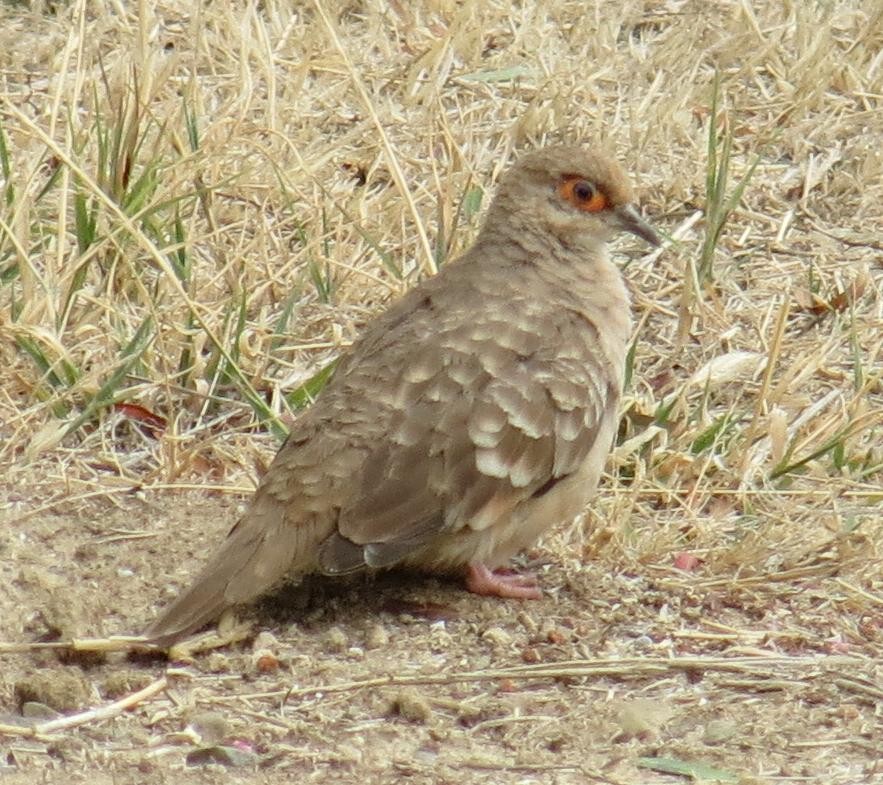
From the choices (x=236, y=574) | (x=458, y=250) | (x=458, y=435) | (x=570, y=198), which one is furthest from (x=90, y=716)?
(x=458, y=250)

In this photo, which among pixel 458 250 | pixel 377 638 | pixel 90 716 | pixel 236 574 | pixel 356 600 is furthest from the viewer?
pixel 458 250

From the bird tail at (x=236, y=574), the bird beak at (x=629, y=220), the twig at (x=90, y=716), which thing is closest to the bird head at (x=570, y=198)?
the bird beak at (x=629, y=220)

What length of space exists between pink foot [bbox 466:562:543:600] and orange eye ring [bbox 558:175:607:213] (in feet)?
3.60

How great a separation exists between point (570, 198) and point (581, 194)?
34 mm

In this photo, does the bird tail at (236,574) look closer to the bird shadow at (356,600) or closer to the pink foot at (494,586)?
the bird shadow at (356,600)

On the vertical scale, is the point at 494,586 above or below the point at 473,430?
below

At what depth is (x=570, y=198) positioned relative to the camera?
539cm

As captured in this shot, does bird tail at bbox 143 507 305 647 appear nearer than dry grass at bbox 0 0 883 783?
Yes

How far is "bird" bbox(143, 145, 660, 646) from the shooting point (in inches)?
183

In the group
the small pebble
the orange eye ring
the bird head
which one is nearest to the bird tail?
the small pebble

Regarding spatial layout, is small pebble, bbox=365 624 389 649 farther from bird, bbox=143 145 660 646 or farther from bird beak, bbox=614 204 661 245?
bird beak, bbox=614 204 661 245

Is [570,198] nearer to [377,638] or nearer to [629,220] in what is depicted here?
[629,220]

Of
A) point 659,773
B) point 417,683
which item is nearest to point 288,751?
point 417,683

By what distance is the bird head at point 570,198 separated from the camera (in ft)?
17.6
